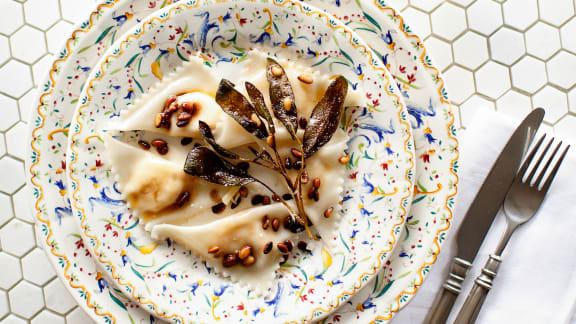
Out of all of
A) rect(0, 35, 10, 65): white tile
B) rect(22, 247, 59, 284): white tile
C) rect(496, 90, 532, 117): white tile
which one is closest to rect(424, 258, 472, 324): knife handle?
rect(496, 90, 532, 117): white tile

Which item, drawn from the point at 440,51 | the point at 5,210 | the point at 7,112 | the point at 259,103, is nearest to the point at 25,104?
the point at 7,112

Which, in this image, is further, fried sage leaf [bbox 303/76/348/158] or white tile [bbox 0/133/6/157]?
white tile [bbox 0/133/6/157]

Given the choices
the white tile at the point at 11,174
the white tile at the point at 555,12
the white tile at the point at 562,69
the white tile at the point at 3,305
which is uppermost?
the white tile at the point at 555,12

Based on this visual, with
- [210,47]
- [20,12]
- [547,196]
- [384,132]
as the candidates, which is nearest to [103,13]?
[210,47]

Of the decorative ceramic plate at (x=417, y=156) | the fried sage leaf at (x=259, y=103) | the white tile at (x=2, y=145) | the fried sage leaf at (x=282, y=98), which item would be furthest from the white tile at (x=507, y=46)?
the white tile at (x=2, y=145)

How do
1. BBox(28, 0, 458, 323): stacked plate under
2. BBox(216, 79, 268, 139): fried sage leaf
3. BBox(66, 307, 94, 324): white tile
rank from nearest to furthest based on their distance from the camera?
BBox(216, 79, 268, 139): fried sage leaf → BBox(28, 0, 458, 323): stacked plate under → BBox(66, 307, 94, 324): white tile

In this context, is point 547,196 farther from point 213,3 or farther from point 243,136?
point 213,3

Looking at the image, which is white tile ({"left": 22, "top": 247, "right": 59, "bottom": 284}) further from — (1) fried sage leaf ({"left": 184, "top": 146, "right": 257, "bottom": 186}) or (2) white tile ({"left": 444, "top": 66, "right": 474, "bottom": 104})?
(2) white tile ({"left": 444, "top": 66, "right": 474, "bottom": 104})

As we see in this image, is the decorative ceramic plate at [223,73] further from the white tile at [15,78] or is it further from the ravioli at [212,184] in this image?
the white tile at [15,78]
